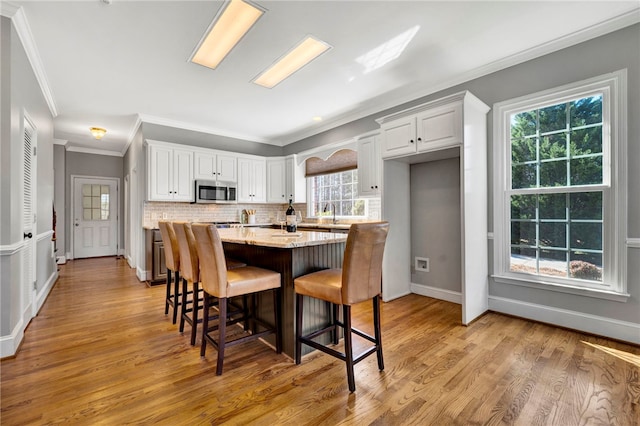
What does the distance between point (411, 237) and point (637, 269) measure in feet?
7.06

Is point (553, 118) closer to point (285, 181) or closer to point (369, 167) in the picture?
point (369, 167)

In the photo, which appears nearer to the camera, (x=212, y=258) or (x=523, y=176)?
(x=212, y=258)

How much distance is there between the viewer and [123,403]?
170 cm

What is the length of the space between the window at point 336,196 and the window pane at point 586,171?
258 centimetres

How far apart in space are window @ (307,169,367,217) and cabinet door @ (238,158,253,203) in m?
1.20

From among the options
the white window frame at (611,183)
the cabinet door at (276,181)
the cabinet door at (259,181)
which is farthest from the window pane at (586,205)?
the cabinet door at (259,181)

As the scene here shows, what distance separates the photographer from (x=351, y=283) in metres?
1.82

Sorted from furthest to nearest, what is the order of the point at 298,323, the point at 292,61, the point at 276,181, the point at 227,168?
the point at 276,181
the point at 227,168
the point at 292,61
the point at 298,323

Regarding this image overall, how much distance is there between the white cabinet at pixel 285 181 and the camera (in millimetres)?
5855

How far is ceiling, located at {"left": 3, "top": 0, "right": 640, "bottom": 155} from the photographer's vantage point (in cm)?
231

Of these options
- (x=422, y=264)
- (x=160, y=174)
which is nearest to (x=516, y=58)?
(x=422, y=264)

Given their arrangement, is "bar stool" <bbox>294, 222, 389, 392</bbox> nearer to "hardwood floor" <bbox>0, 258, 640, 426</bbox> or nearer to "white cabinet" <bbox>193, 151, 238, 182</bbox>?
"hardwood floor" <bbox>0, 258, 640, 426</bbox>

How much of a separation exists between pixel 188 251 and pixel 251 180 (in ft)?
11.5

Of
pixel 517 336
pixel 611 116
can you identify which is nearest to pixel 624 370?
pixel 517 336
